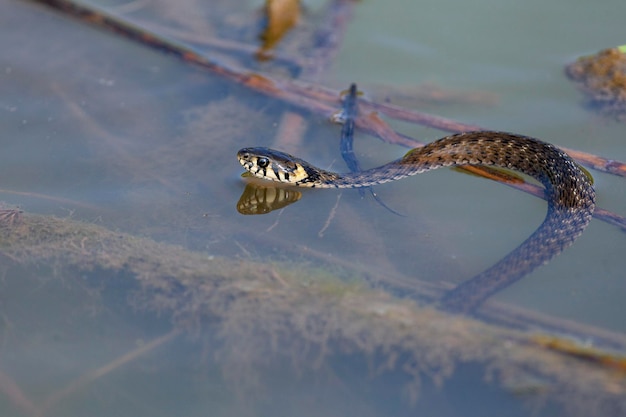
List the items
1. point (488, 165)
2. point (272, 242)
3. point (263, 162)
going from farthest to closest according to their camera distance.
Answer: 1. point (488, 165)
2. point (263, 162)
3. point (272, 242)

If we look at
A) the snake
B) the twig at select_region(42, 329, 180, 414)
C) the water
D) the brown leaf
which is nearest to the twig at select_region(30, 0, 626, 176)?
the water

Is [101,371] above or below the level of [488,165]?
Result: below

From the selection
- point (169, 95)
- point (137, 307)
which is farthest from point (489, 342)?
point (169, 95)

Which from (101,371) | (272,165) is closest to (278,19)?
(272,165)

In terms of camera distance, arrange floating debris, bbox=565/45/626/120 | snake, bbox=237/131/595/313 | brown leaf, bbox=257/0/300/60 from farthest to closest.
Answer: brown leaf, bbox=257/0/300/60 < floating debris, bbox=565/45/626/120 < snake, bbox=237/131/595/313

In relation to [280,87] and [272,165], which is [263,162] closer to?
[272,165]

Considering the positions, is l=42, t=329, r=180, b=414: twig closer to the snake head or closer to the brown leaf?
the snake head

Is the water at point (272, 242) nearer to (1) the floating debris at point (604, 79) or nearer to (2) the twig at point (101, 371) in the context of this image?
(2) the twig at point (101, 371)

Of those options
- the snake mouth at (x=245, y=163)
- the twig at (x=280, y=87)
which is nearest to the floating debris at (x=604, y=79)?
the twig at (x=280, y=87)
